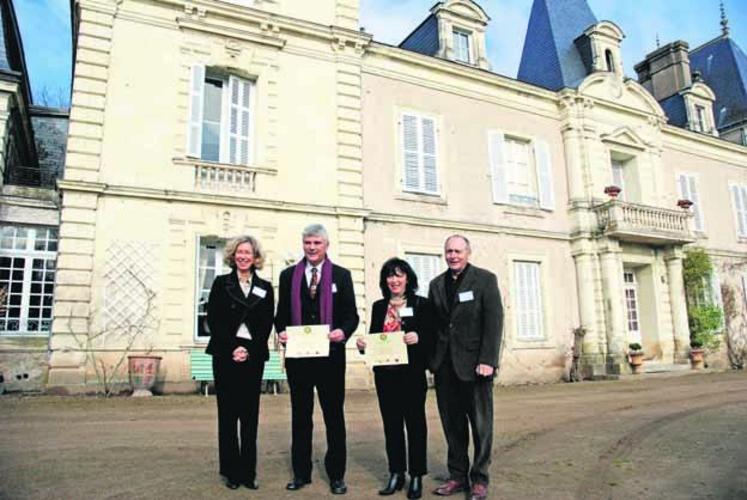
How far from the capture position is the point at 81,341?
27.6ft

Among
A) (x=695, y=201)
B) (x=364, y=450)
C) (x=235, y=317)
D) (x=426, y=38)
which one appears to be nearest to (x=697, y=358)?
(x=695, y=201)

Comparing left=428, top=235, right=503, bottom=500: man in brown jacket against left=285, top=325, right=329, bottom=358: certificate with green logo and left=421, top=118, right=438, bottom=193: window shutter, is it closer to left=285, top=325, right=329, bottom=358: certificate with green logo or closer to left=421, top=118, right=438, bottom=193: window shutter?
left=285, top=325, right=329, bottom=358: certificate with green logo

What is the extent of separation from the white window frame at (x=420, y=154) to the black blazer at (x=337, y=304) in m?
8.38

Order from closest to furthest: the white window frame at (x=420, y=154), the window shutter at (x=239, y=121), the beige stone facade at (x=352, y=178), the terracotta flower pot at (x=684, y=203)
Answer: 1. the beige stone facade at (x=352, y=178)
2. the window shutter at (x=239, y=121)
3. the white window frame at (x=420, y=154)
4. the terracotta flower pot at (x=684, y=203)

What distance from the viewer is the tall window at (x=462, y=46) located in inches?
548

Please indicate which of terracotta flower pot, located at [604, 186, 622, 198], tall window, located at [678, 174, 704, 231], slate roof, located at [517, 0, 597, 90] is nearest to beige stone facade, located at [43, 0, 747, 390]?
terracotta flower pot, located at [604, 186, 622, 198]

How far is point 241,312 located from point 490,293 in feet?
5.20

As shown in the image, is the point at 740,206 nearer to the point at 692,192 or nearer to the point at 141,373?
the point at 692,192

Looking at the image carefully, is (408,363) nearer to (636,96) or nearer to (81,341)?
(81,341)

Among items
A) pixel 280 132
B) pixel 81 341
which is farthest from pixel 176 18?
pixel 81 341

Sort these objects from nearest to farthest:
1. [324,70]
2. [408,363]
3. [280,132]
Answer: [408,363] < [280,132] < [324,70]

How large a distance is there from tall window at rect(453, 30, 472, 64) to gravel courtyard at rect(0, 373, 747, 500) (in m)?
9.08

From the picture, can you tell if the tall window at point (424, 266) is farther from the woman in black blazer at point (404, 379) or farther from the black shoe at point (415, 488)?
the black shoe at point (415, 488)

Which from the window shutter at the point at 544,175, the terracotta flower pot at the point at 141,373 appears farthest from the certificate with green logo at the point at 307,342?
the window shutter at the point at 544,175
